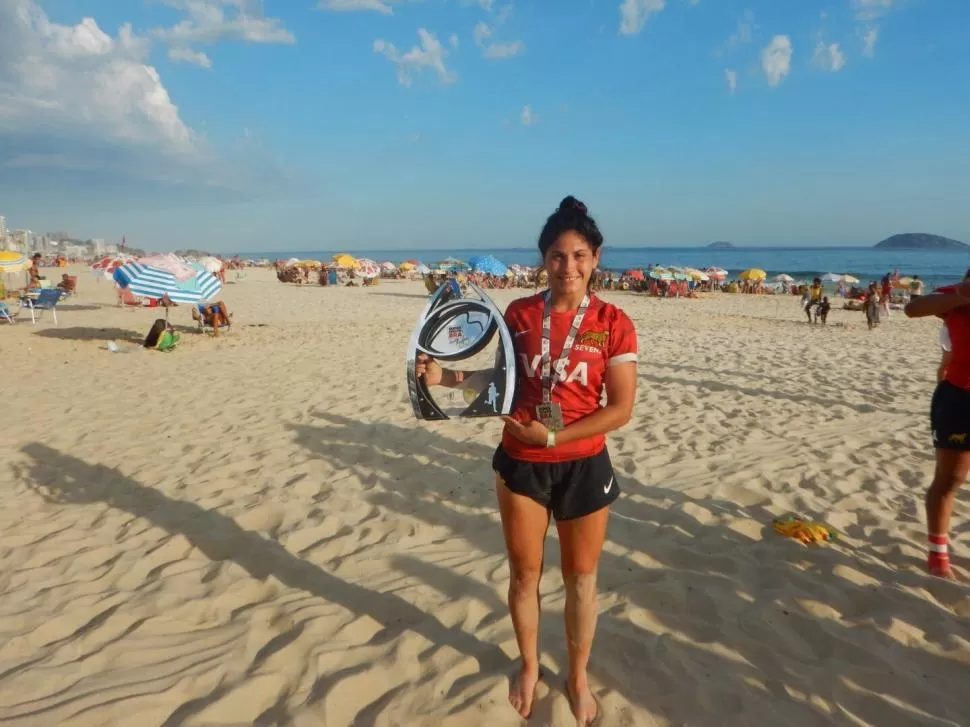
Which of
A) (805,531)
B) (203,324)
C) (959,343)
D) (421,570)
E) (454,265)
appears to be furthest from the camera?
(454,265)

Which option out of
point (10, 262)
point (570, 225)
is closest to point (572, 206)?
point (570, 225)

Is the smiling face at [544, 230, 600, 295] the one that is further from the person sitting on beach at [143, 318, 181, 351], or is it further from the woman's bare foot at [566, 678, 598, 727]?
the person sitting on beach at [143, 318, 181, 351]

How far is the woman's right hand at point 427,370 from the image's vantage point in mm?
2059

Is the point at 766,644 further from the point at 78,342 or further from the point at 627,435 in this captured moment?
the point at 78,342

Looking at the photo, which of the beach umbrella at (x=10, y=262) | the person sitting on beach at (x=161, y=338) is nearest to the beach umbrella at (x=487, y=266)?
the beach umbrella at (x=10, y=262)

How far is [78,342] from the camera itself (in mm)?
10992

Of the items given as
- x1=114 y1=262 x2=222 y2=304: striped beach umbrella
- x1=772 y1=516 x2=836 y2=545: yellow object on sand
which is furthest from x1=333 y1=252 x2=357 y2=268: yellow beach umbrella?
x1=772 y1=516 x2=836 y2=545: yellow object on sand

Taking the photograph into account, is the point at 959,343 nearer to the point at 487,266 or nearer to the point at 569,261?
the point at 569,261

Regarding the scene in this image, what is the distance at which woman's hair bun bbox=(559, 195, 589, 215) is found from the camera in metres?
1.95

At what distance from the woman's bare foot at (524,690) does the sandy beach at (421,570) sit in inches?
1.9

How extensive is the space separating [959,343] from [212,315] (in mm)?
12916

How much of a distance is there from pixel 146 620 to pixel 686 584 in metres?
2.77

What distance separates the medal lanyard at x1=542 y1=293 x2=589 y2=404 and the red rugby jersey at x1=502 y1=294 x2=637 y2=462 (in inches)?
0.5

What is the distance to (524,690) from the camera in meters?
2.23
